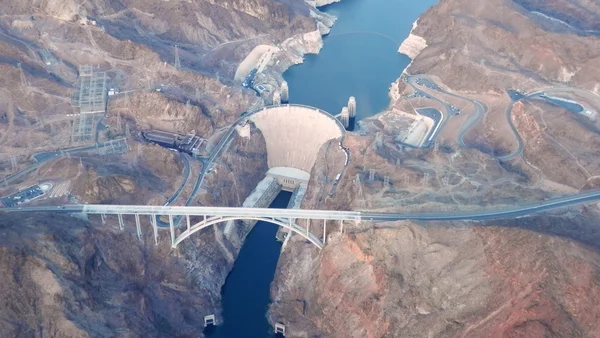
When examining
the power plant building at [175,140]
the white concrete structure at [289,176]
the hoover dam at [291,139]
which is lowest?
the white concrete structure at [289,176]

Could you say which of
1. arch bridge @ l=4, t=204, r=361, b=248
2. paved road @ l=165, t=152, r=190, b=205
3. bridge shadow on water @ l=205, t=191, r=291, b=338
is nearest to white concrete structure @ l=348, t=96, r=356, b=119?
bridge shadow on water @ l=205, t=191, r=291, b=338

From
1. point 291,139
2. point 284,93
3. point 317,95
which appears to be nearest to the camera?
point 291,139

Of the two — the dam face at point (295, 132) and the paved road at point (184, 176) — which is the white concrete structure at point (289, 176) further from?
the paved road at point (184, 176)

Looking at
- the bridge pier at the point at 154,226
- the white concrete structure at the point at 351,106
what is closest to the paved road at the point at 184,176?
the bridge pier at the point at 154,226

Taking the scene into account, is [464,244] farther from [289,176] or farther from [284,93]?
[284,93]

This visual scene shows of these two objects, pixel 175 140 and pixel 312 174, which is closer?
pixel 312 174

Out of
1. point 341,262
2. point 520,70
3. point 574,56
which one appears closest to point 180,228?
point 341,262

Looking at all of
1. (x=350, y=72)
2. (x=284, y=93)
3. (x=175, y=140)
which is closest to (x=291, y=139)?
(x=284, y=93)
